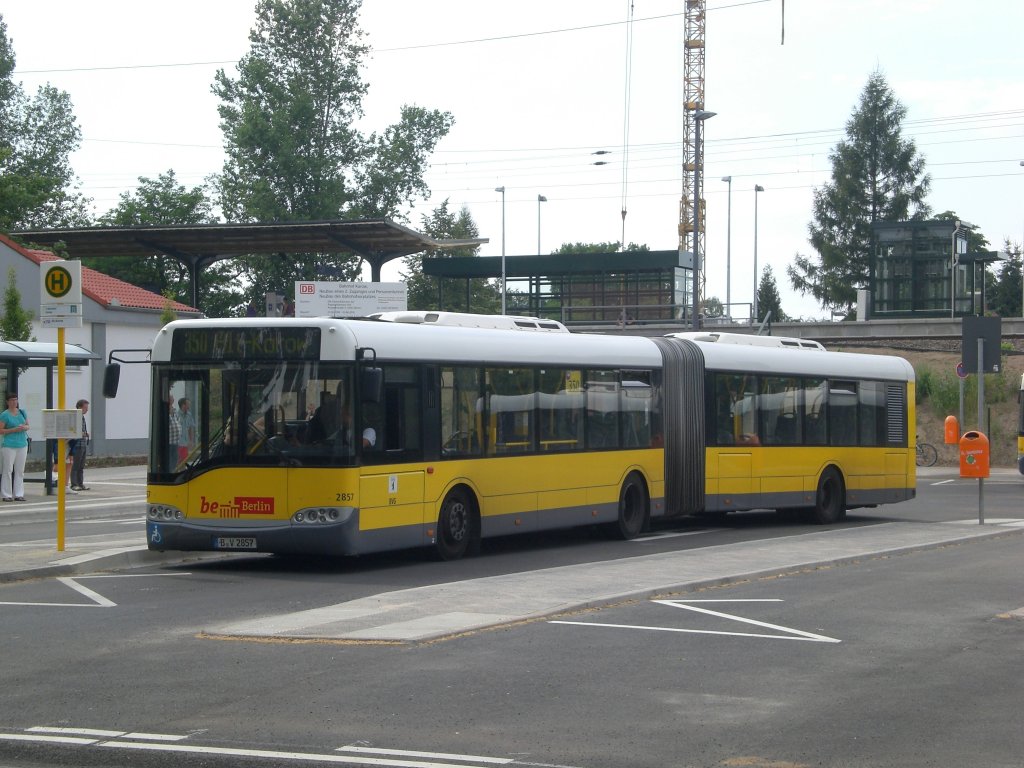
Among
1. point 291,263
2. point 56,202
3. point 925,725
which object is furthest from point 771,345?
point 56,202

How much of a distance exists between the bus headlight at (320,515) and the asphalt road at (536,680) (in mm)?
619

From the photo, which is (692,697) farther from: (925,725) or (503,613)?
(503,613)

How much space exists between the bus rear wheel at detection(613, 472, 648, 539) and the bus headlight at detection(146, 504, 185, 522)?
6.71 metres

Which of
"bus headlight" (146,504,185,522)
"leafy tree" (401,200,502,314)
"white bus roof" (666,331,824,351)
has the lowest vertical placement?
"bus headlight" (146,504,185,522)

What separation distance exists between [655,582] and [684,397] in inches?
310

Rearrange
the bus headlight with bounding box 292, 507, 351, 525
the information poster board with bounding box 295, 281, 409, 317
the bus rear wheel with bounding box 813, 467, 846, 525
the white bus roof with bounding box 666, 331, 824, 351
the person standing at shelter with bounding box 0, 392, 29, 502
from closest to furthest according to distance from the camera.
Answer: the bus headlight with bounding box 292, 507, 351, 525
the white bus roof with bounding box 666, 331, 824, 351
the bus rear wheel with bounding box 813, 467, 846, 525
the person standing at shelter with bounding box 0, 392, 29, 502
the information poster board with bounding box 295, 281, 409, 317

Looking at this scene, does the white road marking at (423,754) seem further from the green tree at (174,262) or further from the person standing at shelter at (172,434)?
the green tree at (174,262)

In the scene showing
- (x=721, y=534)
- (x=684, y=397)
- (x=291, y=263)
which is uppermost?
(x=291, y=263)

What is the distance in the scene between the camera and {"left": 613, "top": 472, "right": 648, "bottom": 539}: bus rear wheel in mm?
19797

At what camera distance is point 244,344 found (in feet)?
50.3

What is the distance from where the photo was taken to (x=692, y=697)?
830cm

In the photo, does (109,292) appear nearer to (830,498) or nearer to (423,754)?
(830,498)

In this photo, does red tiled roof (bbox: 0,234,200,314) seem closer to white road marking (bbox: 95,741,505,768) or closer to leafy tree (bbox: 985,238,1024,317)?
white road marking (bbox: 95,741,505,768)

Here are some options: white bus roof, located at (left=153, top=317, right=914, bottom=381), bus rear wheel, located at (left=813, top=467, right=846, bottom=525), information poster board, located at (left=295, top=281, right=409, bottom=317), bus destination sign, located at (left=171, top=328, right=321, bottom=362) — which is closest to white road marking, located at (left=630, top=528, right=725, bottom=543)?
bus rear wheel, located at (left=813, top=467, right=846, bottom=525)
